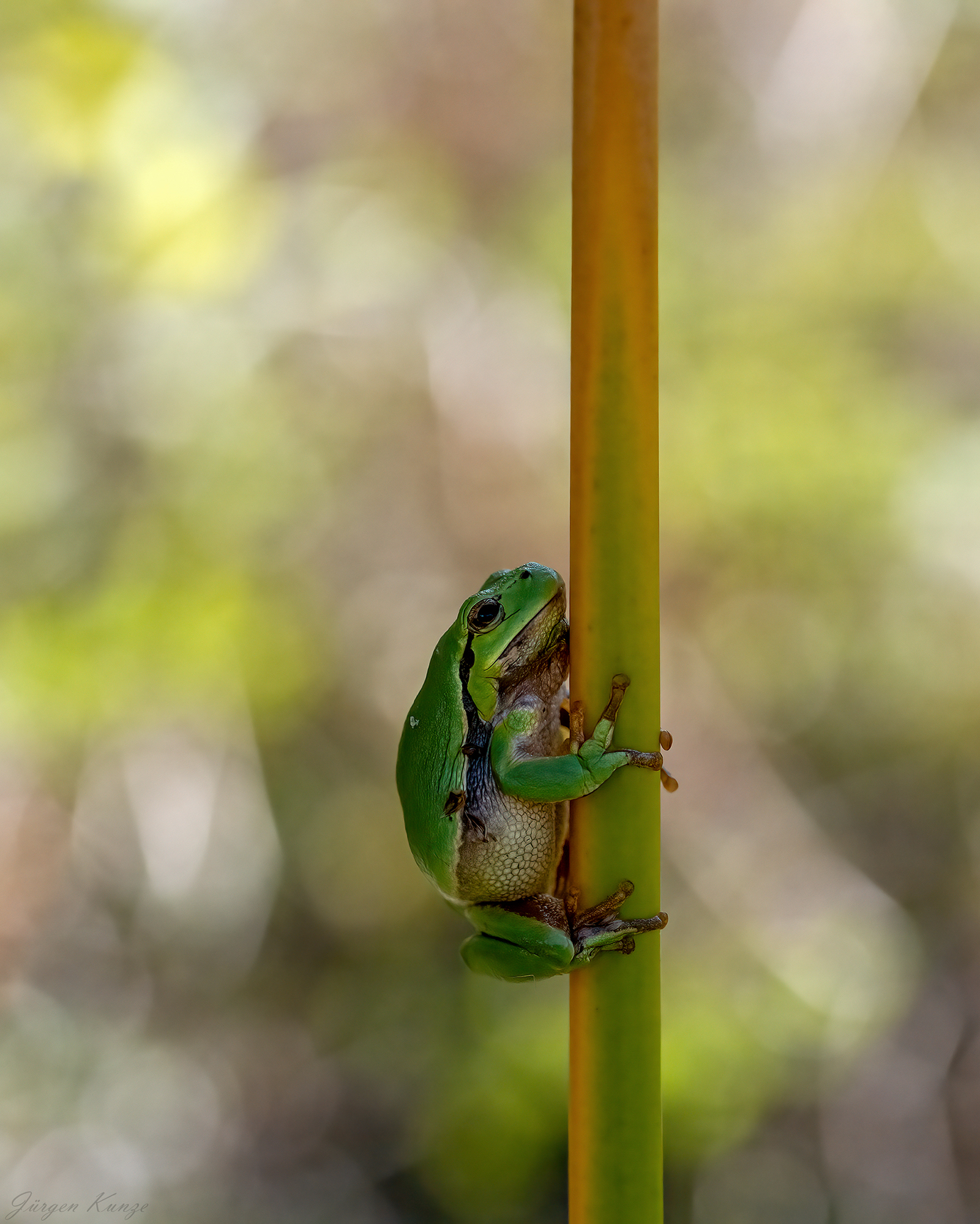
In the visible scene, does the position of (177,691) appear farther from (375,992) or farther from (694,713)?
(694,713)

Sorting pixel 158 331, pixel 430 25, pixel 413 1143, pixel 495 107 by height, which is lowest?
pixel 413 1143

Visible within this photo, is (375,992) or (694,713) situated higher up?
(694,713)

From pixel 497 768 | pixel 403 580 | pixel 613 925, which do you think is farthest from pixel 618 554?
pixel 403 580

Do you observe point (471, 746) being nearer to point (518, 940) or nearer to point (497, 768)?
point (497, 768)

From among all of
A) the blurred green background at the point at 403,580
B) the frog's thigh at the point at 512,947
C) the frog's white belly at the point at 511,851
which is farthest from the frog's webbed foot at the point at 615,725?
the blurred green background at the point at 403,580

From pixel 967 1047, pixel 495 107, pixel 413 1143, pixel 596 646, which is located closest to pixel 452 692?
pixel 596 646

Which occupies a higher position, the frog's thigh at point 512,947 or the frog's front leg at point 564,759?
the frog's front leg at point 564,759

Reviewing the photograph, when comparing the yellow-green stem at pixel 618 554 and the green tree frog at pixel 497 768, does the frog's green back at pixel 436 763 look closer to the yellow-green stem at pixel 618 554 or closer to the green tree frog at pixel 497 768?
the green tree frog at pixel 497 768
